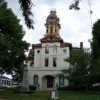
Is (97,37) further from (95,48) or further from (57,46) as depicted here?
(57,46)

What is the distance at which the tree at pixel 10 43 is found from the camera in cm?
4720

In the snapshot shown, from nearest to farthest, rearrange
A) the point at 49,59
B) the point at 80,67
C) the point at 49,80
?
the point at 80,67 < the point at 49,80 < the point at 49,59

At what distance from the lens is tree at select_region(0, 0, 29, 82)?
4720 cm

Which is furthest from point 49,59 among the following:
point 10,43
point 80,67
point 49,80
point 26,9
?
point 26,9

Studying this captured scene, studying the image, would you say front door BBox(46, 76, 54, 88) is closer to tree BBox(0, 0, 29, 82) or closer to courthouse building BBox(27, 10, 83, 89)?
courthouse building BBox(27, 10, 83, 89)

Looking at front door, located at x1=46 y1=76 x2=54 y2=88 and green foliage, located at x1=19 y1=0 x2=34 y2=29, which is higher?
front door, located at x1=46 y1=76 x2=54 y2=88

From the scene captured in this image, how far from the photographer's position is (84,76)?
5916 centimetres

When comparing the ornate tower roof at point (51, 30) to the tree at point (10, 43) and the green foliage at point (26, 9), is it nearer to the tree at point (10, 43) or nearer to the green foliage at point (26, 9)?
the tree at point (10, 43)

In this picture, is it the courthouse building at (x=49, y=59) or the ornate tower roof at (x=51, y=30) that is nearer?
the courthouse building at (x=49, y=59)

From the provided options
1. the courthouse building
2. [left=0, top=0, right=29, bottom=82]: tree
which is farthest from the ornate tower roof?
[left=0, top=0, right=29, bottom=82]: tree

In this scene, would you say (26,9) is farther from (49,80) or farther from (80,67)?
(49,80)

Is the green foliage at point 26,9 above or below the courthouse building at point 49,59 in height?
below

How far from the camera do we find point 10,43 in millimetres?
49875

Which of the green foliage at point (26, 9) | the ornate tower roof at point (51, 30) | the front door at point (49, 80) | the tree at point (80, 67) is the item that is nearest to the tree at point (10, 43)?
the tree at point (80, 67)
